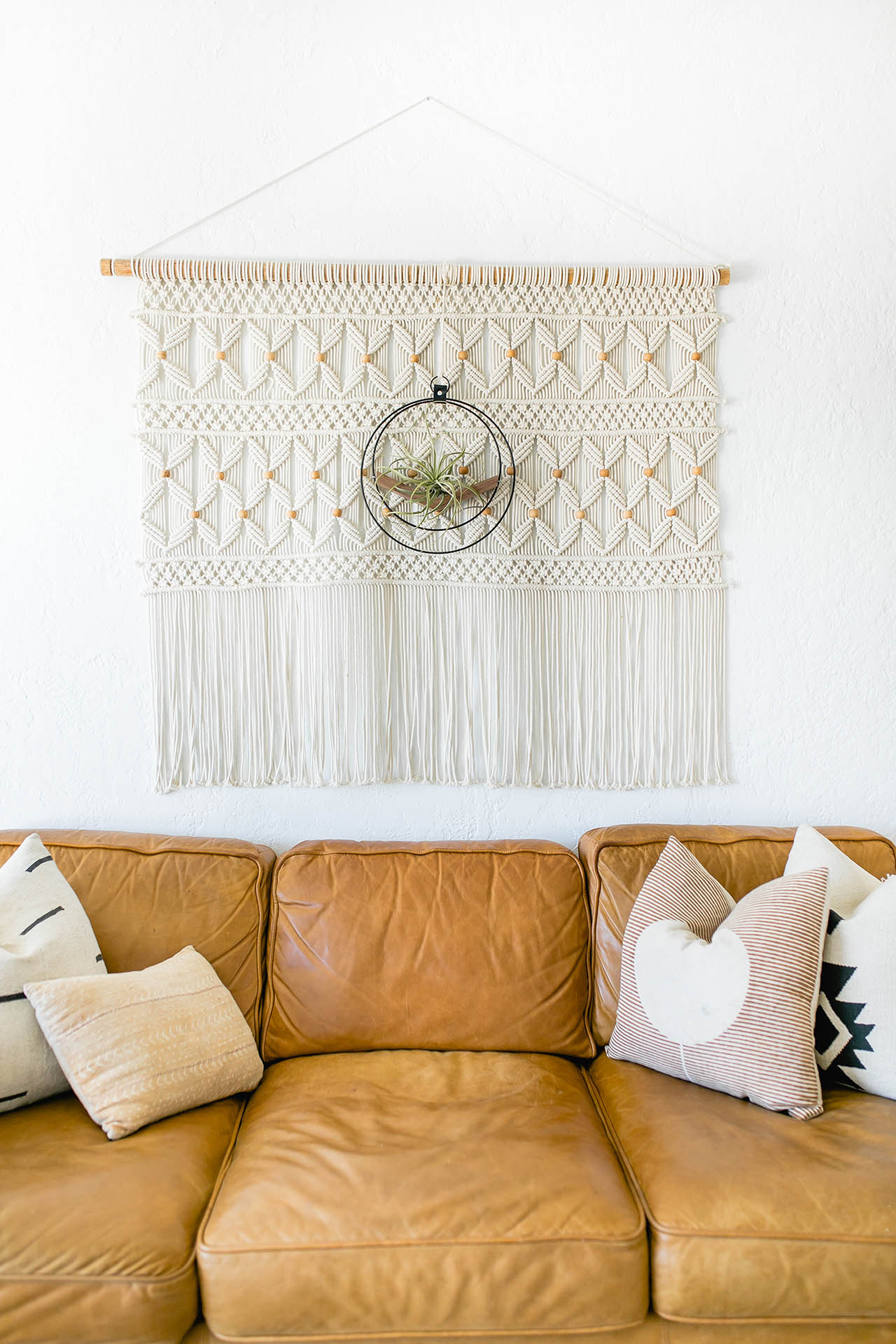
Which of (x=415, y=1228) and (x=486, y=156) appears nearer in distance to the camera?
(x=415, y=1228)

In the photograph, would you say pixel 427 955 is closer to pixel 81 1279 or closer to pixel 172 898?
pixel 172 898

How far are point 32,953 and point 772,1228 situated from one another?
119 centimetres

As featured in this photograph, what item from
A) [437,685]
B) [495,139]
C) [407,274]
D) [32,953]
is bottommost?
[32,953]

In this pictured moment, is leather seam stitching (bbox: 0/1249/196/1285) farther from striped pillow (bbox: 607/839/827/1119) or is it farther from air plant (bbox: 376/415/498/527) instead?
air plant (bbox: 376/415/498/527)

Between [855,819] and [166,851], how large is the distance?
1.52 meters

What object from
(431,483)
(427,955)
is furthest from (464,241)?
(427,955)

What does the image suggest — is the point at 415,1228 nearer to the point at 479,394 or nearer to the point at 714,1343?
the point at 714,1343

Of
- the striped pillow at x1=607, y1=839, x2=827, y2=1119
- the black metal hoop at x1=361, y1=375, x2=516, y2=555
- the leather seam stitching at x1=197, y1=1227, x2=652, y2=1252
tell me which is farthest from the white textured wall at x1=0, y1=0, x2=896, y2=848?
the leather seam stitching at x1=197, y1=1227, x2=652, y2=1252

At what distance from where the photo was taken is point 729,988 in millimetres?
1367

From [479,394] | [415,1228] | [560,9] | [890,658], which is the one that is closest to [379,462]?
[479,394]

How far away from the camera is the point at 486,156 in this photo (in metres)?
1.86

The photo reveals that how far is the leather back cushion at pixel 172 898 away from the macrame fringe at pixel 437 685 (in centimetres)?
22

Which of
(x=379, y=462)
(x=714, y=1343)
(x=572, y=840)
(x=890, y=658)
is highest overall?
(x=379, y=462)

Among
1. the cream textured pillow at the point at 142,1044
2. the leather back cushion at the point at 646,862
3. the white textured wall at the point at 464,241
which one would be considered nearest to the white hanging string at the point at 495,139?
the white textured wall at the point at 464,241
